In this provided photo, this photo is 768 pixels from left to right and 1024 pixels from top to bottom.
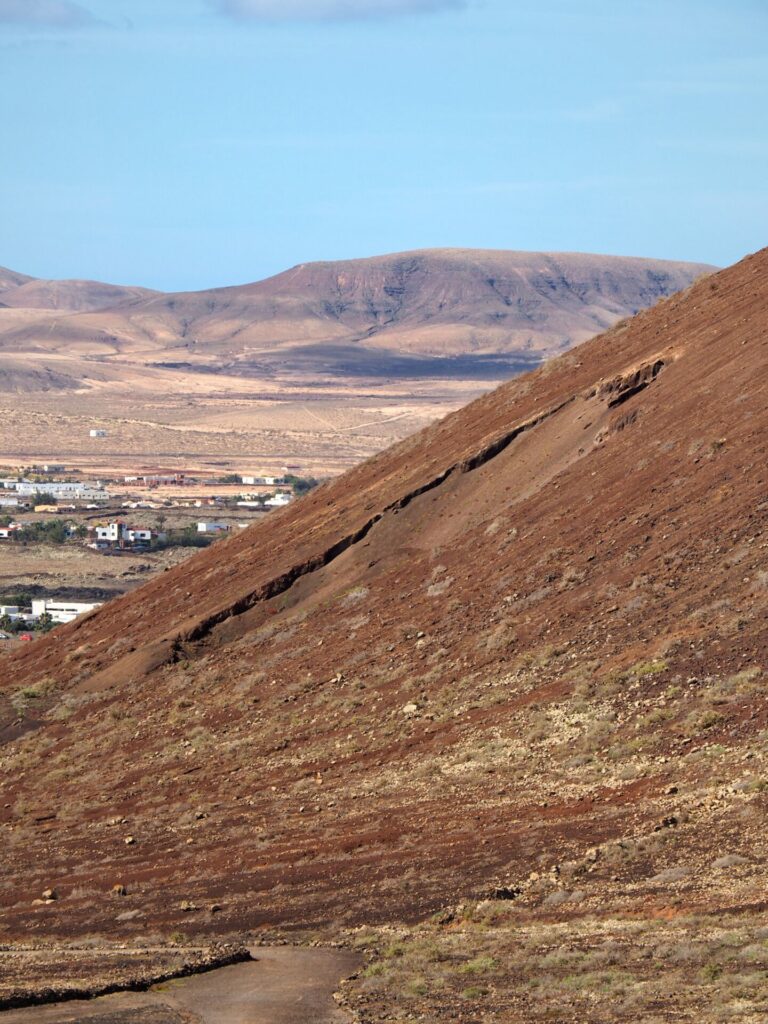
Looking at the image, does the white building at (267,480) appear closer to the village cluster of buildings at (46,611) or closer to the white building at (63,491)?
the white building at (63,491)

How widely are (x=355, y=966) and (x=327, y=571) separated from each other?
1668 cm

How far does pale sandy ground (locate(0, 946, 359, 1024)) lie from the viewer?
13.6m

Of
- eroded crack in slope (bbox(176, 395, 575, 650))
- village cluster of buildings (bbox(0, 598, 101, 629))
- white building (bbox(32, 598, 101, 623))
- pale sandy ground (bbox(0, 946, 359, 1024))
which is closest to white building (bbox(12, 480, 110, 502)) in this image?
village cluster of buildings (bbox(0, 598, 101, 629))

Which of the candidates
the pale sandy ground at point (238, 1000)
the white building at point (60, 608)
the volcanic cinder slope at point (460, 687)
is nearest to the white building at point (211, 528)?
the white building at point (60, 608)

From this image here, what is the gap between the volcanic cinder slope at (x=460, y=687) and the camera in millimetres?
18750

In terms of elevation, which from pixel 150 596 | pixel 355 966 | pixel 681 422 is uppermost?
pixel 681 422

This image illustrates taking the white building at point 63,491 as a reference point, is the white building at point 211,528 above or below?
below

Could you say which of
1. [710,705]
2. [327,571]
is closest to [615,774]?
[710,705]

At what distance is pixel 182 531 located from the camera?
317 feet

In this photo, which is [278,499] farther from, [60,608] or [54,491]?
[60,608]

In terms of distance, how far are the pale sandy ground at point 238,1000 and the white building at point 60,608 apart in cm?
5062

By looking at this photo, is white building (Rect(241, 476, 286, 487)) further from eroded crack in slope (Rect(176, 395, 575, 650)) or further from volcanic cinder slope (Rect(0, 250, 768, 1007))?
eroded crack in slope (Rect(176, 395, 575, 650))

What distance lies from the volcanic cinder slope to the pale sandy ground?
73.9 inches

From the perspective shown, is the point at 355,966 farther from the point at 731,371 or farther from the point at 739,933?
the point at 731,371
